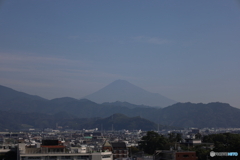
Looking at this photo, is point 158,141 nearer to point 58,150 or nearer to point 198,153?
point 198,153

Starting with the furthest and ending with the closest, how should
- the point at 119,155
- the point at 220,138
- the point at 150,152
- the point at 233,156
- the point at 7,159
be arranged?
the point at 220,138
the point at 150,152
the point at 119,155
the point at 7,159
the point at 233,156

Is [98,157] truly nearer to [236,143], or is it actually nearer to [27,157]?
[27,157]

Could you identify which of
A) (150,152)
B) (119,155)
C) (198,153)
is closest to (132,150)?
(150,152)

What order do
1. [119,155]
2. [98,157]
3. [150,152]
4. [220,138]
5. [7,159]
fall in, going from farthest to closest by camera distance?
[220,138]
[150,152]
[119,155]
[7,159]
[98,157]

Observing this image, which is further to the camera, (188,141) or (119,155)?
(188,141)

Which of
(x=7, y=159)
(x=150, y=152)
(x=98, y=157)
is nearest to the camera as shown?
(x=98, y=157)

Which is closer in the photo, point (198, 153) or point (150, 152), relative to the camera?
point (198, 153)

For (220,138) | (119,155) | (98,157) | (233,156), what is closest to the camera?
(233,156)

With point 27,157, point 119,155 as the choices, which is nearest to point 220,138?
point 119,155

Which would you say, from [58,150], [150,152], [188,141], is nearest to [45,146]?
[58,150]
